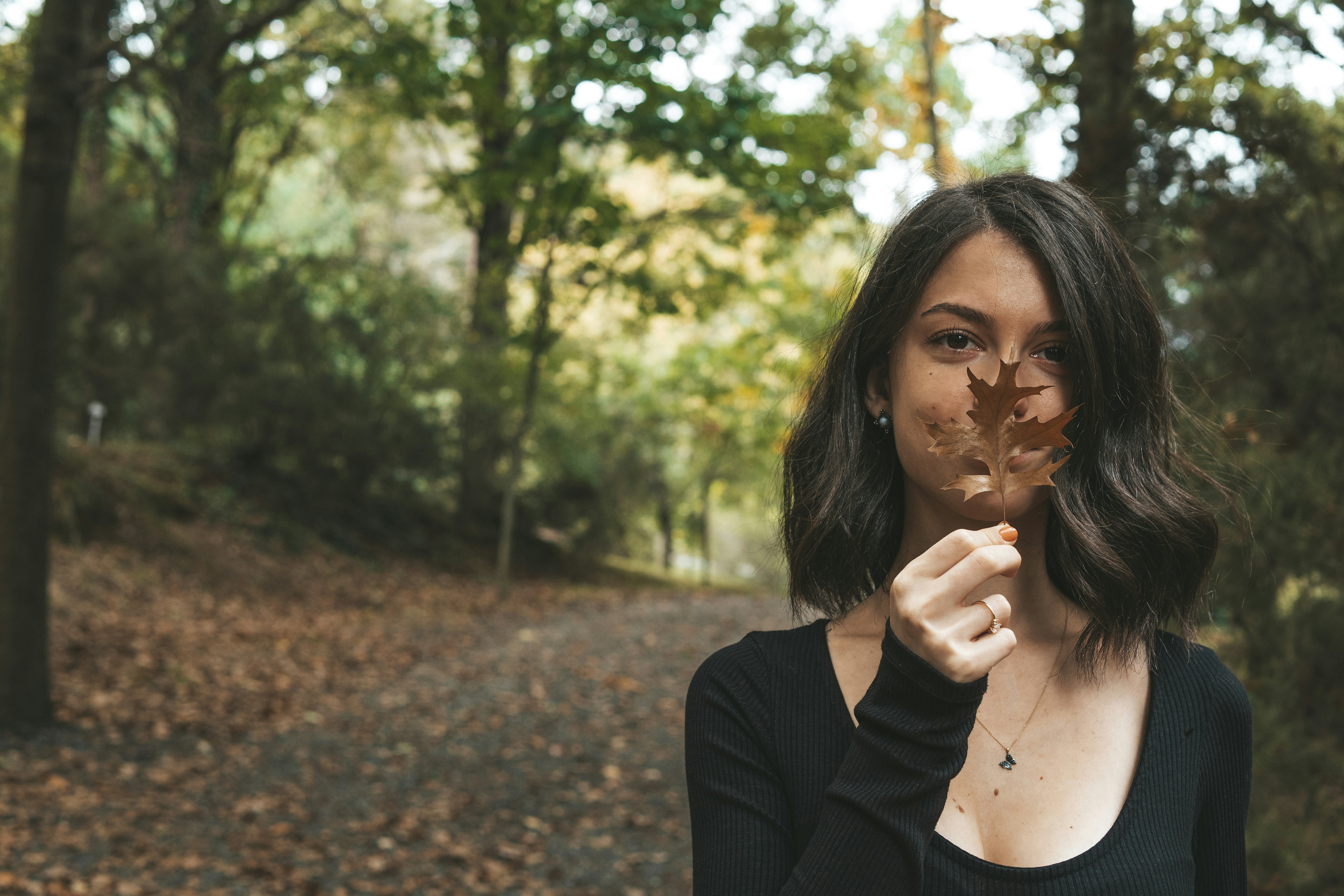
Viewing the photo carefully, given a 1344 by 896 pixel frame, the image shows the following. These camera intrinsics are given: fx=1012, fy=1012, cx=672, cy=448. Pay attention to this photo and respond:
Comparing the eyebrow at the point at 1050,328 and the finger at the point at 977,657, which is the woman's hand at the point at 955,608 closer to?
the finger at the point at 977,657

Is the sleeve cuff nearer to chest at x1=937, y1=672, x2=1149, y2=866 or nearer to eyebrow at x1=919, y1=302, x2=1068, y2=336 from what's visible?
chest at x1=937, y1=672, x2=1149, y2=866

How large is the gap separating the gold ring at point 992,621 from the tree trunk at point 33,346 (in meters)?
6.85

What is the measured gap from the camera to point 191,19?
6.82 m

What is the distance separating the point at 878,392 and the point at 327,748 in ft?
21.2

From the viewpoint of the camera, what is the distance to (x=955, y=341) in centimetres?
143

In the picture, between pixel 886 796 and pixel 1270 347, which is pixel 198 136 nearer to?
pixel 1270 347

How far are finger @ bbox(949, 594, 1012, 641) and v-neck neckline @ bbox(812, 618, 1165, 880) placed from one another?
9.0 inches

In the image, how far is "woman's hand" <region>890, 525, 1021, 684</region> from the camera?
117 centimetres

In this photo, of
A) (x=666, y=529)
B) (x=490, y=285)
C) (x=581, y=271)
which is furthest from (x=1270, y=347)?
(x=666, y=529)

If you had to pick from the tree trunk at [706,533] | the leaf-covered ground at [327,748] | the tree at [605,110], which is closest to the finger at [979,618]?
the leaf-covered ground at [327,748]

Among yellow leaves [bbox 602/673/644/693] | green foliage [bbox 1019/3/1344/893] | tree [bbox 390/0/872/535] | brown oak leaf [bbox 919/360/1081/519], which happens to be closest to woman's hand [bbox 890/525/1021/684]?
brown oak leaf [bbox 919/360/1081/519]

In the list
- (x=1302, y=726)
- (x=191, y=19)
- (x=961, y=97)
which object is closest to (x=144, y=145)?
(x=191, y=19)

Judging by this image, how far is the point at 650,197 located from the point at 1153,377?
20.7 metres

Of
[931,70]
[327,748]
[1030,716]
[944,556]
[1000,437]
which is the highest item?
[931,70]
